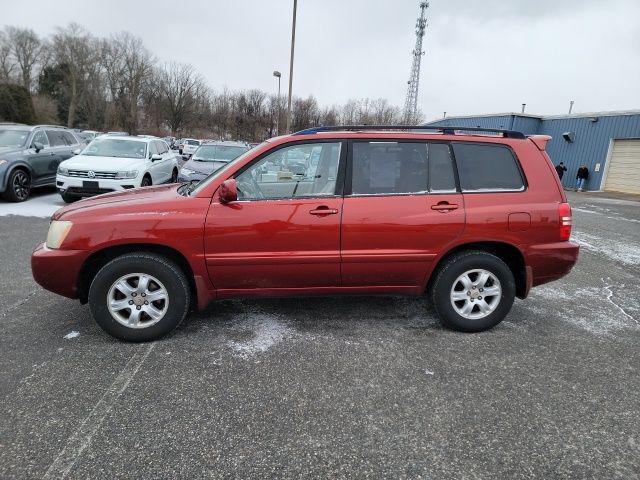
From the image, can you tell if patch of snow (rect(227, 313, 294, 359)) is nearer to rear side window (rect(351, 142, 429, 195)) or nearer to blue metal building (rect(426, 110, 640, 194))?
rear side window (rect(351, 142, 429, 195))

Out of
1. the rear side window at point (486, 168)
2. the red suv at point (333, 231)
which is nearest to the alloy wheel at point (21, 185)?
the red suv at point (333, 231)

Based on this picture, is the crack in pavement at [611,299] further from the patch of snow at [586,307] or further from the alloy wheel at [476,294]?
the alloy wheel at [476,294]

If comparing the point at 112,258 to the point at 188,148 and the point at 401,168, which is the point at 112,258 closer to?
the point at 401,168

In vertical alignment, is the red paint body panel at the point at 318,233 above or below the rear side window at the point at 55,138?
below

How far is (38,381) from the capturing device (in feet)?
9.18

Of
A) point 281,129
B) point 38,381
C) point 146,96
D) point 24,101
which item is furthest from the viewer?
point 146,96

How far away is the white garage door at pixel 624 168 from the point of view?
784 inches

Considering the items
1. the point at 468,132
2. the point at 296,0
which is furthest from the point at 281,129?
the point at 468,132

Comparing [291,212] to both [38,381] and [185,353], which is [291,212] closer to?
[185,353]

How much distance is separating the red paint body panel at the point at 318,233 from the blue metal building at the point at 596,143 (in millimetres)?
21221

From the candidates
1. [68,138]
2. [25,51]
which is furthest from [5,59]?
[68,138]

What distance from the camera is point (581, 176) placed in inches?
846

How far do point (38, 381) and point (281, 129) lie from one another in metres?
47.1

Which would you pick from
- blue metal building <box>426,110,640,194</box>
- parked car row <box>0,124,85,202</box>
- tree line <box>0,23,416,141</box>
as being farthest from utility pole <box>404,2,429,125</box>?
parked car row <box>0,124,85,202</box>
